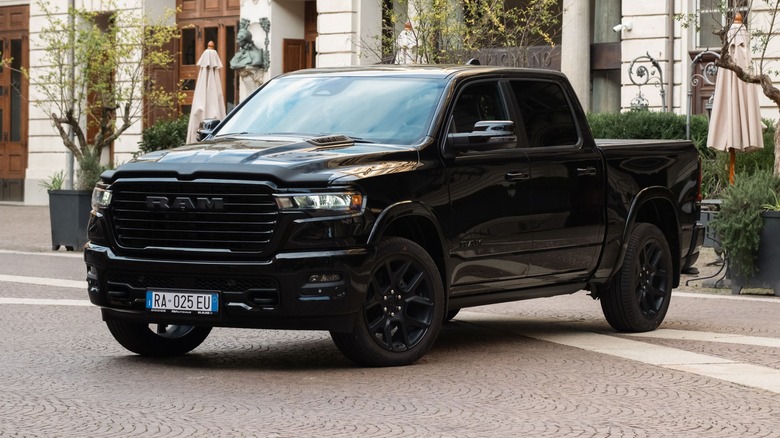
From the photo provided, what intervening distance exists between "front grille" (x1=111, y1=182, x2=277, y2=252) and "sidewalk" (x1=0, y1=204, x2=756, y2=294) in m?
8.01

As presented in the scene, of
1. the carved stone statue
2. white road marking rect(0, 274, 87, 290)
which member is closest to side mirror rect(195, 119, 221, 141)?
white road marking rect(0, 274, 87, 290)

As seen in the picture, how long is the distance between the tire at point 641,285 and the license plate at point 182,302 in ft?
11.7

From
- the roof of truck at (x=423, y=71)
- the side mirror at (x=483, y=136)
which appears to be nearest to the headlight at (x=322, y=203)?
the side mirror at (x=483, y=136)

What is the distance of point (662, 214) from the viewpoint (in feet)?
39.7

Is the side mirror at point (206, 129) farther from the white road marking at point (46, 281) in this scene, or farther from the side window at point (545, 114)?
the white road marking at point (46, 281)

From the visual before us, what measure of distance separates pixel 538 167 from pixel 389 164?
1551 millimetres

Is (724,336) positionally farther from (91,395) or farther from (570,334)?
(91,395)

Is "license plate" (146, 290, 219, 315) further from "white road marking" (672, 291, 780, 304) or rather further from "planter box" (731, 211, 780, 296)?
"planter box" (731, 211, 780, 296)

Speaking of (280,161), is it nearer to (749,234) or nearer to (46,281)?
(749,234)

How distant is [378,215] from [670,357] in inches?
87.9

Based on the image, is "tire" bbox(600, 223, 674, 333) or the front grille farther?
"tire" bbox(600, 223, 674, 333)

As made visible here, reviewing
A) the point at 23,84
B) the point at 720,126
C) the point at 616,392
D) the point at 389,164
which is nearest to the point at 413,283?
the point at 389,164

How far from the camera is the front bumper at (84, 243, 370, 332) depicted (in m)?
8.83

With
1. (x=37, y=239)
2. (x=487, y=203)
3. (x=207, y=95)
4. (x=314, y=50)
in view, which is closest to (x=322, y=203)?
(x=487, y=203)
